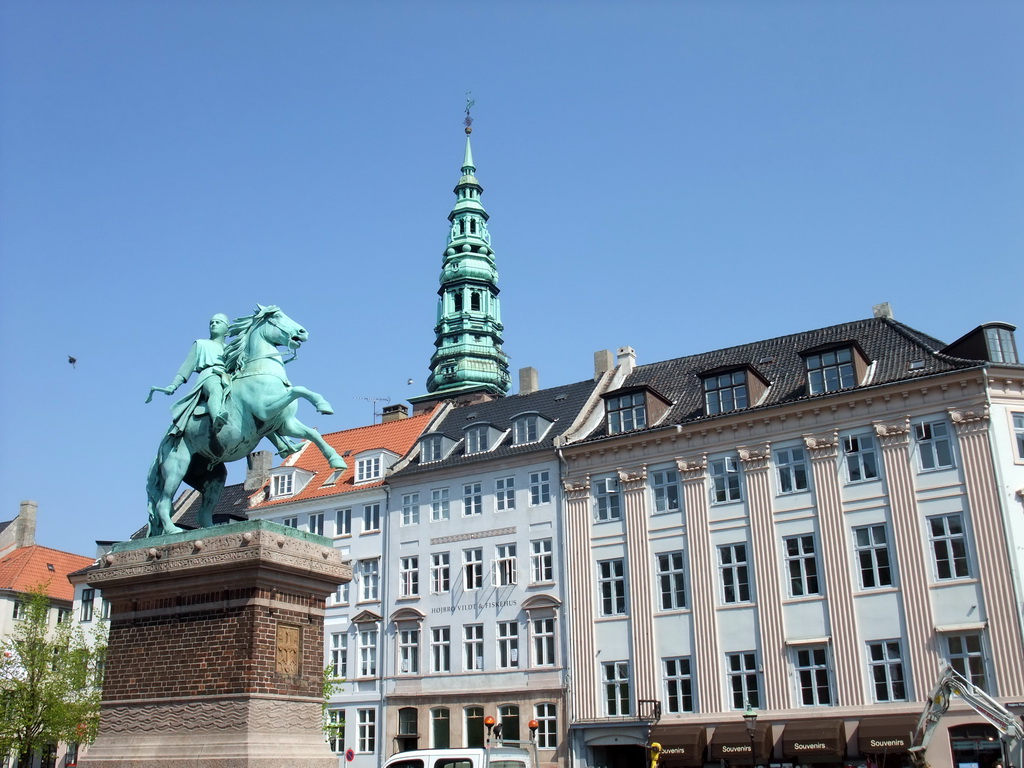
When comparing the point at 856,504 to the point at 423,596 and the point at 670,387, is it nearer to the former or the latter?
the point at 670,387

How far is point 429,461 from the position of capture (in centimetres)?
4978

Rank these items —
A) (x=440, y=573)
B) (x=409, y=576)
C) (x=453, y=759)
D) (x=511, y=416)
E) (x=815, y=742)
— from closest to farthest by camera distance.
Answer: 1. (x=453, y=759)
2. (x=815, y=742)
3. (x=440, y=573)
4. (x=409, y=576)
5. (x=511, y=416)

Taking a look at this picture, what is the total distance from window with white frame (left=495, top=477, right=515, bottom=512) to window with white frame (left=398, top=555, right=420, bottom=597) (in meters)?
4.64

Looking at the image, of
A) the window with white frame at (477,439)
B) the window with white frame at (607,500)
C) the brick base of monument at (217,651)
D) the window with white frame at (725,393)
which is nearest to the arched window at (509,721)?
the window with white frame at (607,500)

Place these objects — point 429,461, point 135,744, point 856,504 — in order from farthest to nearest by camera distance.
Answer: point 429,461, point 856,504, point 135,744

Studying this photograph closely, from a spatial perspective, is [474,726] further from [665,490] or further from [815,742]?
[815,742]

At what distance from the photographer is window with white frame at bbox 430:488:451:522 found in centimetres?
4788

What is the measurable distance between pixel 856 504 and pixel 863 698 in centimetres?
664

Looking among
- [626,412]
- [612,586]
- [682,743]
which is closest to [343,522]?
[612,586]

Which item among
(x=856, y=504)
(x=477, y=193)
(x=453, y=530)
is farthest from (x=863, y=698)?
(x=477, y=193)

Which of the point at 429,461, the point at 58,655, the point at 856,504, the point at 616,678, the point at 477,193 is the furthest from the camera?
the point at 477,193

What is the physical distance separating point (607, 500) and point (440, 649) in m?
9.87

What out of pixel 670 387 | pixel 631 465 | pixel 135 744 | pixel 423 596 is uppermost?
pixel 670 387

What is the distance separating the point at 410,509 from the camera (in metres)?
49.0
